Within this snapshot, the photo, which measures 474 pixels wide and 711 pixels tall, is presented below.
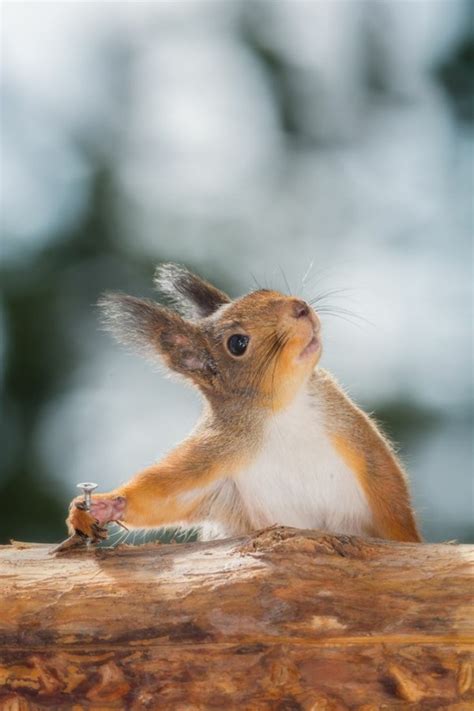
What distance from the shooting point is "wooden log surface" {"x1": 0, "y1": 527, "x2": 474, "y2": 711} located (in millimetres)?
2898

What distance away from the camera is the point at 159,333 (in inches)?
151

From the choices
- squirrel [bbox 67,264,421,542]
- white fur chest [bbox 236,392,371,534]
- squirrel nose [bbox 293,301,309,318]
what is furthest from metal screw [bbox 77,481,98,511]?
squirrel nose [bbox 293,301,309,318]

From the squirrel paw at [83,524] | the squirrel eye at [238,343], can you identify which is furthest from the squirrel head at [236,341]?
the squirrel paw at [83,524]

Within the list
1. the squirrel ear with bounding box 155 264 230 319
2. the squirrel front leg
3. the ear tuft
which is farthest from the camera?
the squirrel ear with bounding box 155 264 230 319

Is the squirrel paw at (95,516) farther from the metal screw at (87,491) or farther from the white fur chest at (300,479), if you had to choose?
the white fur chest at (300,479)

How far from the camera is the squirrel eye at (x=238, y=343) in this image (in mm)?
3789

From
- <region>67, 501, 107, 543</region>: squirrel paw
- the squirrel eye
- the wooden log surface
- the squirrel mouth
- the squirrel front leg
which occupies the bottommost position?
the wooden log surface

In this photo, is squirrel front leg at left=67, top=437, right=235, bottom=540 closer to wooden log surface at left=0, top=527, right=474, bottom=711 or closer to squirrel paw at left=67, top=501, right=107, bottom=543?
squirrel paw at left=67, top=501, right=107, bottom=543

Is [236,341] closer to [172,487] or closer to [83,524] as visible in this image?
[172,487]

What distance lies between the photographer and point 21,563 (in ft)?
10.7

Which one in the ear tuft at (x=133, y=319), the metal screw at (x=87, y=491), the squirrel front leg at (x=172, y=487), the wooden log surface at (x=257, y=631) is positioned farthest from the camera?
the ear tuft at (x=133, y=319)

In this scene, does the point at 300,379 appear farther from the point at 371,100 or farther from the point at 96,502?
the point at 371,100

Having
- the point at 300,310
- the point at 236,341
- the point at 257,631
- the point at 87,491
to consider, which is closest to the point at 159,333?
the point at 236,341

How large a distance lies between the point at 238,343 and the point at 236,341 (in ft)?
0.03
